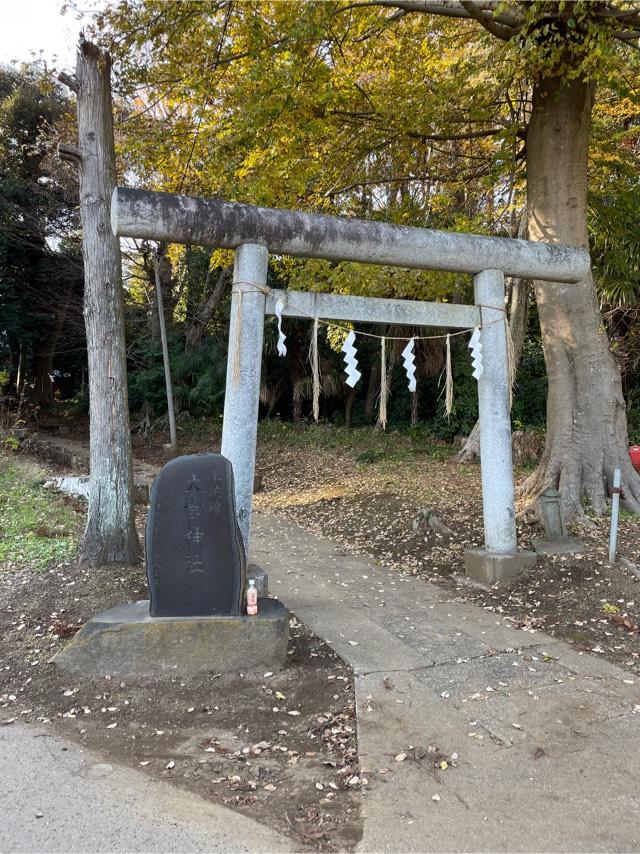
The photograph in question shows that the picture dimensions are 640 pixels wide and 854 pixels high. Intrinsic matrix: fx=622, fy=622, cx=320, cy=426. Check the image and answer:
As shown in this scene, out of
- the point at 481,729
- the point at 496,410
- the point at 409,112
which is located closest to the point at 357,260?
the point at 496,410

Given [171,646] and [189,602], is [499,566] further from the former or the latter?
[171,646]

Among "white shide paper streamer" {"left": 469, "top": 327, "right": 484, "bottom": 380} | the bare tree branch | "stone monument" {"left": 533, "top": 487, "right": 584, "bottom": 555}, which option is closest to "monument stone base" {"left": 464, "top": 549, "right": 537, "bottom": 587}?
"stone monument" {"left": 533, "top": 487, "right": 584, "bottom": 555}

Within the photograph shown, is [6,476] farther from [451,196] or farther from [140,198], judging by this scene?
[451,196]

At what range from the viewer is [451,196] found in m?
11.0

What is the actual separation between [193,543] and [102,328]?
8.52 ft

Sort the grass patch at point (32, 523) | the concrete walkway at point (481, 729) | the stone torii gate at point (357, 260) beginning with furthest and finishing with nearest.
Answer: the grass patch at point (32, 523), the stone torii gate at point (357, 260), the concrete walkway at point (481, 729)

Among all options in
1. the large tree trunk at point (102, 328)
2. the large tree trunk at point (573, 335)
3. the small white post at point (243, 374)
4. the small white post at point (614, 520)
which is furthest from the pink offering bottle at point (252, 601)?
the large tree trunk at point (573, 335)

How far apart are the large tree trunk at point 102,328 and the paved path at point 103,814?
2851mm

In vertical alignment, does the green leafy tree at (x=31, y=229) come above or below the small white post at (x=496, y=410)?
above

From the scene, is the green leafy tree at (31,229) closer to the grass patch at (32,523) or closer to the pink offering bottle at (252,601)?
the grass patch at (32,523)

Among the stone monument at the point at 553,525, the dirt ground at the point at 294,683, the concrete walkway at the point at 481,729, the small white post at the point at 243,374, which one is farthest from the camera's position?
the stone monument at the point at 553,525

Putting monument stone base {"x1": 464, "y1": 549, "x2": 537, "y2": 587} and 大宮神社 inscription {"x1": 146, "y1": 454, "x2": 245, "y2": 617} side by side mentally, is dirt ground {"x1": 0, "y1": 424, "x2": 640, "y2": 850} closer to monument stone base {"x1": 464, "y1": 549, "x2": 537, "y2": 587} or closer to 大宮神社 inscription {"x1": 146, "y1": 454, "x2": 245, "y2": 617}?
monument stone base {"x1": 464, "y1": 549, "x2": 537, "y2": 587}

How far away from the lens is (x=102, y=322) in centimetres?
572

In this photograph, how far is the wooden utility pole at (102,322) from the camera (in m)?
5.71
